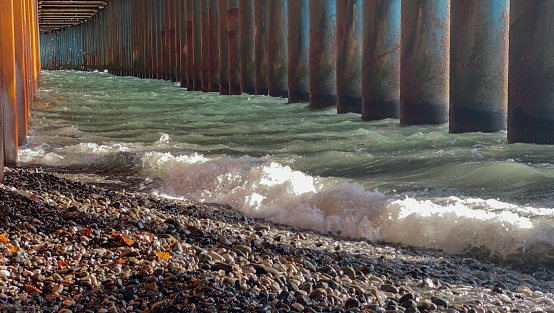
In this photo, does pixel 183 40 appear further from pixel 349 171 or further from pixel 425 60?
pixel 349 171

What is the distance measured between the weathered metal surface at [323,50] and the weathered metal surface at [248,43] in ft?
17.1

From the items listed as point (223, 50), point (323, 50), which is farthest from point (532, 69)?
point (223, 50)

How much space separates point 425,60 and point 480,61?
1.27 metres

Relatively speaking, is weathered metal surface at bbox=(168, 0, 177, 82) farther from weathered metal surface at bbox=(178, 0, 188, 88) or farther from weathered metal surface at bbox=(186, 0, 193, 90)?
weathered metal surface at bbox=(186, 0, 193, 90)

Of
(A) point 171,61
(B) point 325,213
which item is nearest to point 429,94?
(B) point 325,213

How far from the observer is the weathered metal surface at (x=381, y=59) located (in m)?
10.3

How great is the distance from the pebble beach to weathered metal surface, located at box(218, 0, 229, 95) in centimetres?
1565

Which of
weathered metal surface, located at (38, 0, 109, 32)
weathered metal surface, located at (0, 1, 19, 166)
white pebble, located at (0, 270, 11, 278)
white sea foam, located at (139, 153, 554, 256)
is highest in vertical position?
weathered metal surface, located at (38, 0, 109, 32)

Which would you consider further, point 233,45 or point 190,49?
point 190,49

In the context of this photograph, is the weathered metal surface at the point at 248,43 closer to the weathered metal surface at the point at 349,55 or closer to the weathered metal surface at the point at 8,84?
the weathered metal surface at the point at 349,55

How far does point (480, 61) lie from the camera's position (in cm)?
805

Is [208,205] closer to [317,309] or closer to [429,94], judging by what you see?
[317,309]

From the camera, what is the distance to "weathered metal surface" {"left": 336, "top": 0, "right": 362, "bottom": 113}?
38.1 feet

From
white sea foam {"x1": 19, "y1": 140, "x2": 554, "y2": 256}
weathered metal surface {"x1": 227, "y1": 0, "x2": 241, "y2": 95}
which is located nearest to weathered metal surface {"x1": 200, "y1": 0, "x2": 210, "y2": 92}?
weathered metal surface {"x1": 227, "y1": 0, "x2": 241, "y2": 95}
